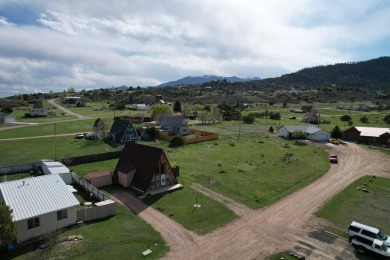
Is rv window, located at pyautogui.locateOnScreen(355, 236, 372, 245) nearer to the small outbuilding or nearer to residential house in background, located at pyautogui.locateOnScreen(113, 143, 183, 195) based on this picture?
residential house in background, located at pyautogui.locateOnScreen(113, 143, 183, 195)

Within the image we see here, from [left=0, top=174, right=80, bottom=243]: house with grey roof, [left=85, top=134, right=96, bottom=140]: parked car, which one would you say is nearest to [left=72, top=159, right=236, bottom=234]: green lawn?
[left=0, top=174, right=80, bottom=243]: house with grey roof

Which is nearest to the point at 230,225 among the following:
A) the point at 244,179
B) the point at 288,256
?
the point at 288,256

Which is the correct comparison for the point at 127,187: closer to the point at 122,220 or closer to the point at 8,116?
the point at 122,220

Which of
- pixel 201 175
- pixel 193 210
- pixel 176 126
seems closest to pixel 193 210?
pixel 193 210

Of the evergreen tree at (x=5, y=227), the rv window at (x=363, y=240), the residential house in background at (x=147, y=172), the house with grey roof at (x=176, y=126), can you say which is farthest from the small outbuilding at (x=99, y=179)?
the house with grey roof at (x=176, y=126)

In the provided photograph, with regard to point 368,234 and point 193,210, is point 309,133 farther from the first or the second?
point 368,234

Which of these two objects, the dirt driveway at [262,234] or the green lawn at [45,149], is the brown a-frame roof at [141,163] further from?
the green lawn at [45,149]

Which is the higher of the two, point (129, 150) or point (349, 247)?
point (129, 150)
